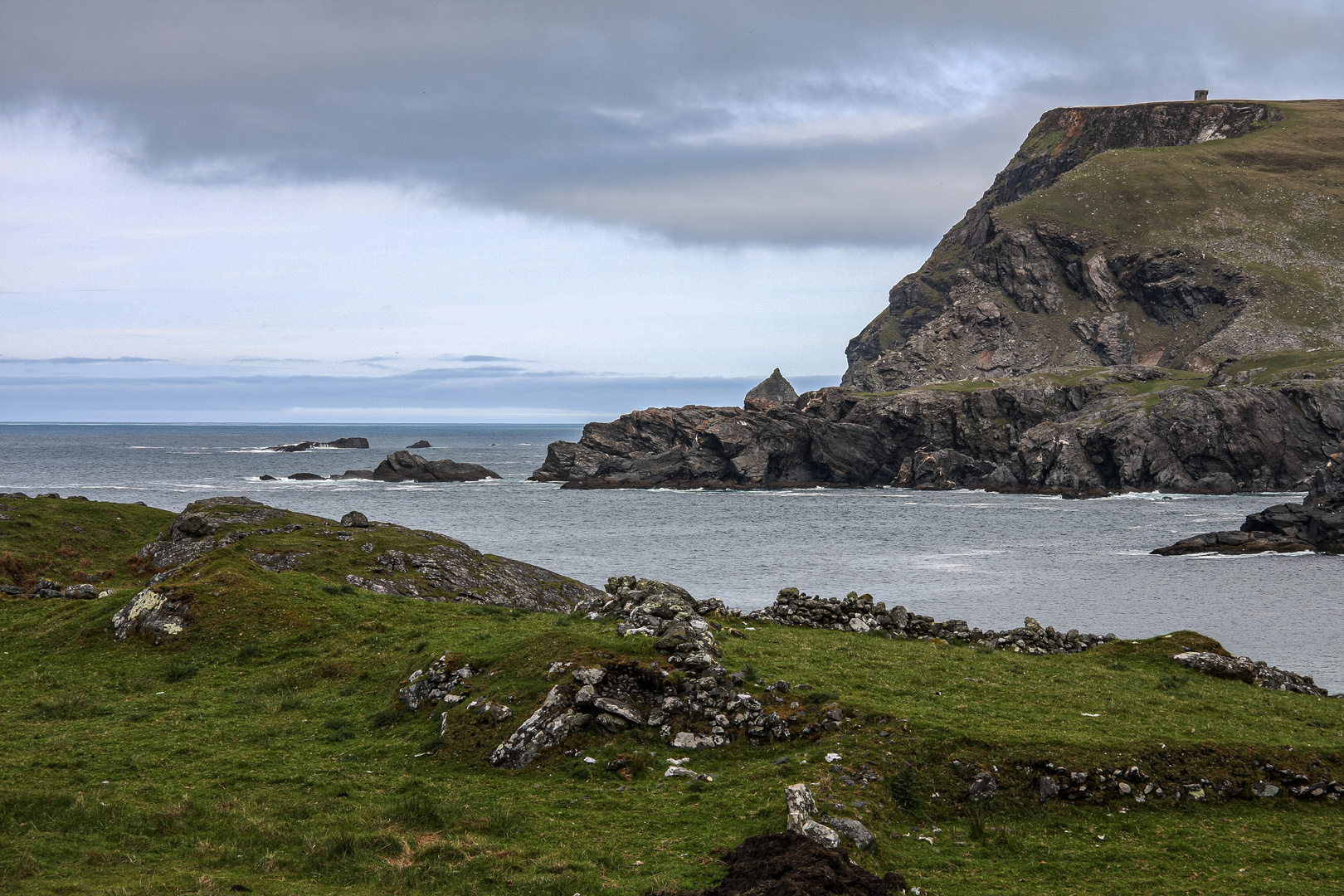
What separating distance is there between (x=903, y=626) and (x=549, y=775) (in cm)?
A: 1882

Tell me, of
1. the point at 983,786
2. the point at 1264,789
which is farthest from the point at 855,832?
the point at 1264,789

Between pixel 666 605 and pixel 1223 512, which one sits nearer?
pixel 666 605

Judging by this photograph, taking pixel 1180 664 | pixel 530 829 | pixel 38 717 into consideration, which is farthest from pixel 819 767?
pixel 38 717

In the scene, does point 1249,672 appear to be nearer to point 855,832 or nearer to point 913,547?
point 855,832

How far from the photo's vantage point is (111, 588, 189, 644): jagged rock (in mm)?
30938

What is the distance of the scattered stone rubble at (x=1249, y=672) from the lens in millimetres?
28797

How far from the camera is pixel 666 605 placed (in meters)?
27.8

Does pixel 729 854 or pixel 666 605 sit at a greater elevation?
pixel 666 605

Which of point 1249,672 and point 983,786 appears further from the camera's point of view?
point 1249,672

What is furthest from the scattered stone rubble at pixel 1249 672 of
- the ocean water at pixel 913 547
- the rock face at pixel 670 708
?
the ocean water at pixel 913 547

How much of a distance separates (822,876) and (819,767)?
5.25 metres

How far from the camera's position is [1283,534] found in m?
99.6

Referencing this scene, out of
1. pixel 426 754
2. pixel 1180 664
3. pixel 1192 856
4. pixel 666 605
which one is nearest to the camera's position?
pixel 1192 856

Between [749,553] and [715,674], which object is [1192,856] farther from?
[749,553]
